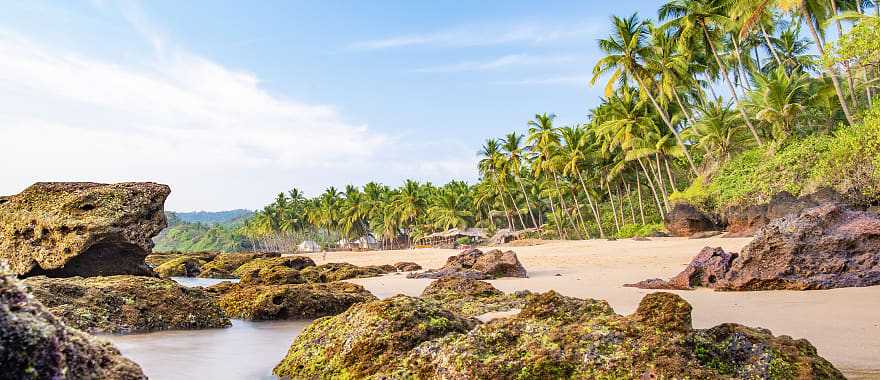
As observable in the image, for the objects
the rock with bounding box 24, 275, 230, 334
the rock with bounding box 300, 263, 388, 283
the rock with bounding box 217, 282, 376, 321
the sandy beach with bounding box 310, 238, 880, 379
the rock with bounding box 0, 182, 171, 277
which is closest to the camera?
the sandy beach with bounding box 310, 238, 880, 379

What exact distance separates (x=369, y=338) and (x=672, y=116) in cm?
3939

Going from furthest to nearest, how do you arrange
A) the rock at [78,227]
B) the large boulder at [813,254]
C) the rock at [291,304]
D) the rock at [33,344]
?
the rock at [78,227] < the rock at [291,304] < the large boulder at [813,254] < the rock at [33,344]

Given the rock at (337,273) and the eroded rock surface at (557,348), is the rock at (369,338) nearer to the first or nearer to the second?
the eroded rock surface at (557,348)

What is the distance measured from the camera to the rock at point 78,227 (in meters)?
10.9

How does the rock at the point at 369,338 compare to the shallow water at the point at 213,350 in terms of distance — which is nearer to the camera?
the rock at the point at 369,338

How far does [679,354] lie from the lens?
11.4 feet

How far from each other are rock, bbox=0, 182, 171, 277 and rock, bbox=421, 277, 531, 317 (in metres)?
6.22

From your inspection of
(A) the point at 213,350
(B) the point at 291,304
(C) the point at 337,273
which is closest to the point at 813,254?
(B) the point at 291,304

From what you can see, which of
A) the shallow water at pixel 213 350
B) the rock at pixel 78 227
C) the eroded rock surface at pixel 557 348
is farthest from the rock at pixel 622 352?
the rock at pixel 78 227

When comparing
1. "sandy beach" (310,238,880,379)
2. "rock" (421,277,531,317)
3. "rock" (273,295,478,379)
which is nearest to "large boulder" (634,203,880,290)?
"sandy beach" (310,238,880,379)

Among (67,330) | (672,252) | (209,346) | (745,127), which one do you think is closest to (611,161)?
(745,127)

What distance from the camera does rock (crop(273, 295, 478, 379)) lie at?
4.29 meters

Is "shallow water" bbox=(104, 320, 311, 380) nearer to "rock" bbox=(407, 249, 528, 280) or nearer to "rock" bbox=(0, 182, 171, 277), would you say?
"rock" bbox=(0, 182, 171, 277)

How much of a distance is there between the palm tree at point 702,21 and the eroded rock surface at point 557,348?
29.2 meters
